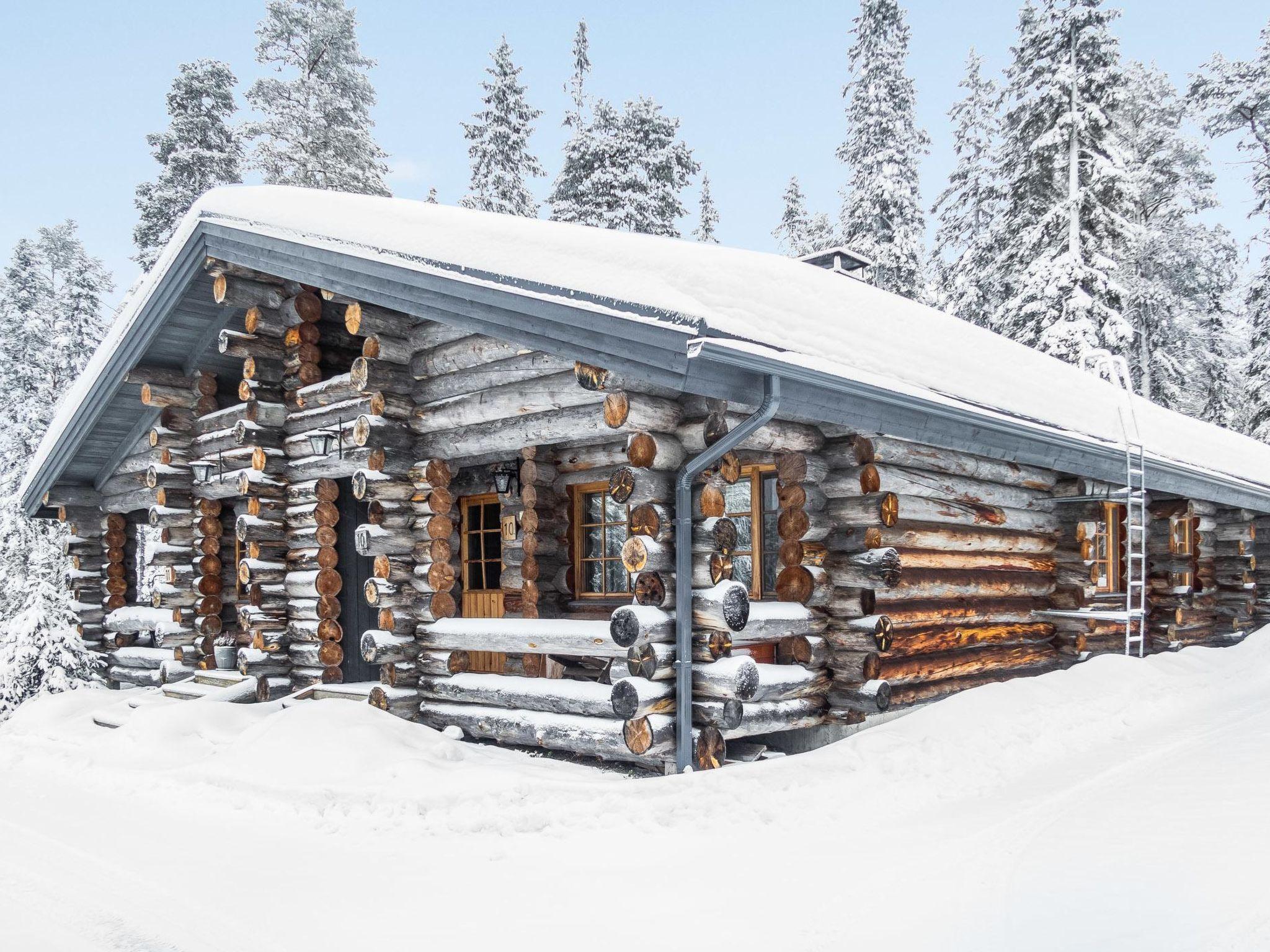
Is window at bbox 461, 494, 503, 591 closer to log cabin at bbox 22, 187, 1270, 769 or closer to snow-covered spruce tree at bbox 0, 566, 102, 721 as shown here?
log cabin at bbox 22, 187, 1270, 769

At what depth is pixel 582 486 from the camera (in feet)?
28.7

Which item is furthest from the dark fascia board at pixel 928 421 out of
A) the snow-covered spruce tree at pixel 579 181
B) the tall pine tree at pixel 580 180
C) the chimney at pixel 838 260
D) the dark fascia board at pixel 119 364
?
the tall pine tree at pixel 580 180

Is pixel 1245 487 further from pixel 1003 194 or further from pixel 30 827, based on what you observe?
pixel 30 827

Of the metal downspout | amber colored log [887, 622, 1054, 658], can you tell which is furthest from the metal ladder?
the metal downspout

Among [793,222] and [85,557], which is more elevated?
[793,222]

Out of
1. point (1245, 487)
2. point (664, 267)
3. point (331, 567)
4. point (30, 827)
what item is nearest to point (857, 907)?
point (664, 267)

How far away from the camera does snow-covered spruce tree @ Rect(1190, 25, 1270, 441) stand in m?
20.0

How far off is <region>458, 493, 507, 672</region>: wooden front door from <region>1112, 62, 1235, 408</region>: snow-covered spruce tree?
20454mm

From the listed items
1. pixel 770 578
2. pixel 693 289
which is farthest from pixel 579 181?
pixel 693 289

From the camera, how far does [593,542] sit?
28.9ft

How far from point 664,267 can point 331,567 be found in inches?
208

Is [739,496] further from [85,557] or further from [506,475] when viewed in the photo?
[85,557]

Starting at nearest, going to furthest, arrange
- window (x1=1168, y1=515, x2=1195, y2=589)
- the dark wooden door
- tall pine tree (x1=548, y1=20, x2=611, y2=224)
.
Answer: the dark wooden door < window (x1=1168, y1=515, x2=1195, y2=589) < tall pine tree (x1=548, y1=20, x2=611, y2=224)

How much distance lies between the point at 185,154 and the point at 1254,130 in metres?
26.7
